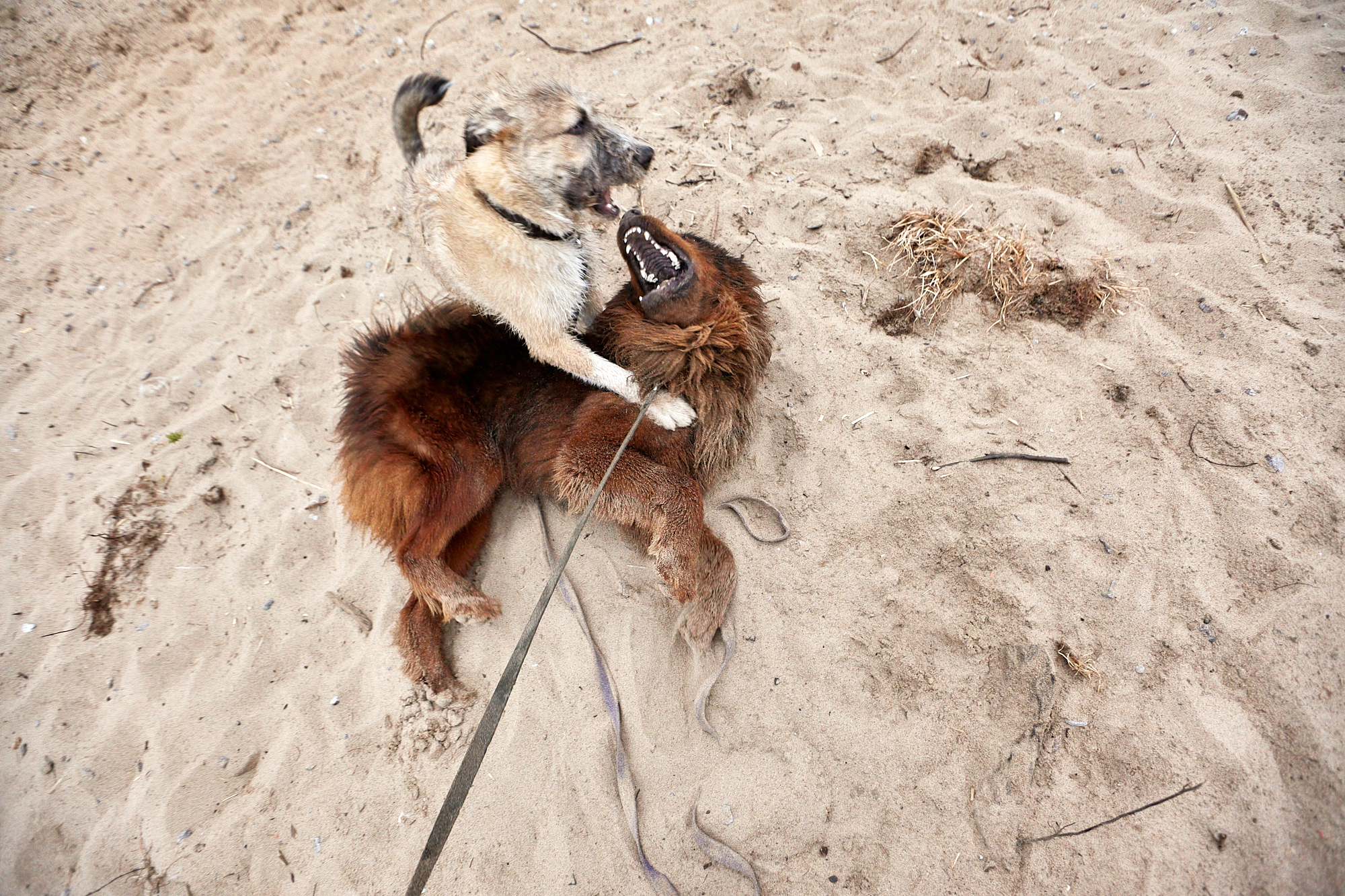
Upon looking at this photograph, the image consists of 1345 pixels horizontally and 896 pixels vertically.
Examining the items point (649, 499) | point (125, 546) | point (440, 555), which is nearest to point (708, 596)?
point (649, 499)

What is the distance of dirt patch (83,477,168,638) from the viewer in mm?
3148

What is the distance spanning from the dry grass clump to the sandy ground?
0.13 meters

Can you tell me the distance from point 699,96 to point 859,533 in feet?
12.1

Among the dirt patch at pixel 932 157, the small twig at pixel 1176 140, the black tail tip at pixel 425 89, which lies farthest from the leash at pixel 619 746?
the small twig at pixel 1176 140

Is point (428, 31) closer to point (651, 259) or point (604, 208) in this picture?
point (604, 208)

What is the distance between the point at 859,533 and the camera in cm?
293

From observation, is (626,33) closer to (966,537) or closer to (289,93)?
(289,93)

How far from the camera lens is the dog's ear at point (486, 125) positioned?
294 centimetres

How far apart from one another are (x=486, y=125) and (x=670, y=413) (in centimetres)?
174

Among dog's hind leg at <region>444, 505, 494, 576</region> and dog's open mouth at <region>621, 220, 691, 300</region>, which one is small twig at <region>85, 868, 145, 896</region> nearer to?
dog's hind leg at <region>444, 505, 494, 576</region>

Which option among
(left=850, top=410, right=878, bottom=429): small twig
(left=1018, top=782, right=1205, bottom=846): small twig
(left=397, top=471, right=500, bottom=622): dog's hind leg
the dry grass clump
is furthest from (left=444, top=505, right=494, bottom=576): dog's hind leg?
(left=1018, top=782, right=1205, bottom=846): small twig

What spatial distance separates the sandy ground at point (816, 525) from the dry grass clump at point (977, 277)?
0.13 m

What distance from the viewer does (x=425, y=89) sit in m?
3.04

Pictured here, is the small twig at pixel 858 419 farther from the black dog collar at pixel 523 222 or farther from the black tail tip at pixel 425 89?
the black tail tip at pixel 425 89
